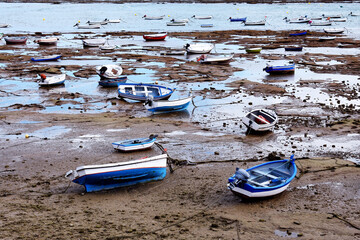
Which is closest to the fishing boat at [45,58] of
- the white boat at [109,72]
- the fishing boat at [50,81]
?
the fishing boat at [50,81]

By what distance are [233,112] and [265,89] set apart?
6387 millimetres

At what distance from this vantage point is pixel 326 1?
137 meters

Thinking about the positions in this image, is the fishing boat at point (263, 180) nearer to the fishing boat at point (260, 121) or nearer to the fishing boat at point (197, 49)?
the fishing boat at point (260, 121)

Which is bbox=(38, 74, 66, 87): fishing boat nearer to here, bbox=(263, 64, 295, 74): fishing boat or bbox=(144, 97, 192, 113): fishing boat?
bbox=(144, 97, 192, 113): fishing boat

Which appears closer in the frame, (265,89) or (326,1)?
(265,89)

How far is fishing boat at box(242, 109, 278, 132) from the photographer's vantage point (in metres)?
21.0

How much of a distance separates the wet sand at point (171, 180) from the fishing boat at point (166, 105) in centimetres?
58

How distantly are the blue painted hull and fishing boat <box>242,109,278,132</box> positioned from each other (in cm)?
714

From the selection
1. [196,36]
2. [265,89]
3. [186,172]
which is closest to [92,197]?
[186,172]

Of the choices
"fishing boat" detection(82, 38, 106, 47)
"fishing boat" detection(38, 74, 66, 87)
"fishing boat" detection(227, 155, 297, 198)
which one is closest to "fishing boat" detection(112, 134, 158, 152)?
"fishing boat" detection(227, 155, 297, 198)

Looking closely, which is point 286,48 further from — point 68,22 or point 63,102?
point 68,22

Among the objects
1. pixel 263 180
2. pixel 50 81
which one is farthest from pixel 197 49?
pixel 263 180

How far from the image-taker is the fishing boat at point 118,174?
46.2ft

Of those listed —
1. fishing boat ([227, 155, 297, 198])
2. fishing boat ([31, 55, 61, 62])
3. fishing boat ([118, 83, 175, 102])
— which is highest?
fishing boat ([227, 155, 297, 198])
